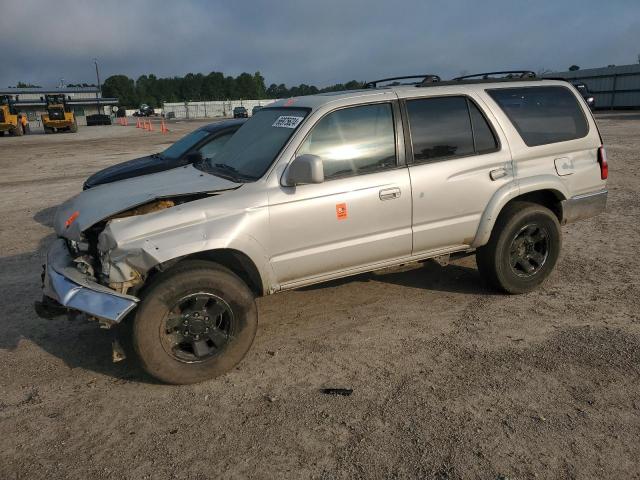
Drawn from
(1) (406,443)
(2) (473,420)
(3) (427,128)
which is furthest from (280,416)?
(3) (427,128)

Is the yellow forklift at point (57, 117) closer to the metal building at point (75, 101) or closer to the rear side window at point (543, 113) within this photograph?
the metal building at point (75, 101)

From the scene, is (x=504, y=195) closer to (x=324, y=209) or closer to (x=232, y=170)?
(x=324, y=209)

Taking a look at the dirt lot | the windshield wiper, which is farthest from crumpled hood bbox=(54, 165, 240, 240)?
the dirt lot

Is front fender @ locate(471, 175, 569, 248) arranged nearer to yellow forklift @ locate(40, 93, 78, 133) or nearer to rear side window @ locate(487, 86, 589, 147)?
rear side window @ locate(487, 86, 589, 147)

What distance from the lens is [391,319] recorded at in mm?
4641

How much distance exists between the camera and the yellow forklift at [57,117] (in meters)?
39.6

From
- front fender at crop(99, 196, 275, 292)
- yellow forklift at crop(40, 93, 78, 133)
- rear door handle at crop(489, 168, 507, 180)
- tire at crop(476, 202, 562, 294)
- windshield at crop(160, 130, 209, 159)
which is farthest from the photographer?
yellow forklift at crop(40, 93, 78, 133)

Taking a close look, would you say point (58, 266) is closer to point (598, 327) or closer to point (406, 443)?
point (406, 443)

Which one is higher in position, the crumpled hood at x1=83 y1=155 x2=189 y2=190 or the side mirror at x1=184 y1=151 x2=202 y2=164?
the side mirror at x1=184 y1=151 x2=202 y2=164

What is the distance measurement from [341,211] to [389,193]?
1.46ft

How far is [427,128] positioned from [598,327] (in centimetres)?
215

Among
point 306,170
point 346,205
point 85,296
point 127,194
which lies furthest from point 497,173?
point 85,296

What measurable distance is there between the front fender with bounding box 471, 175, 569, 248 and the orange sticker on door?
1370mm

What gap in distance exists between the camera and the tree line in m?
135
